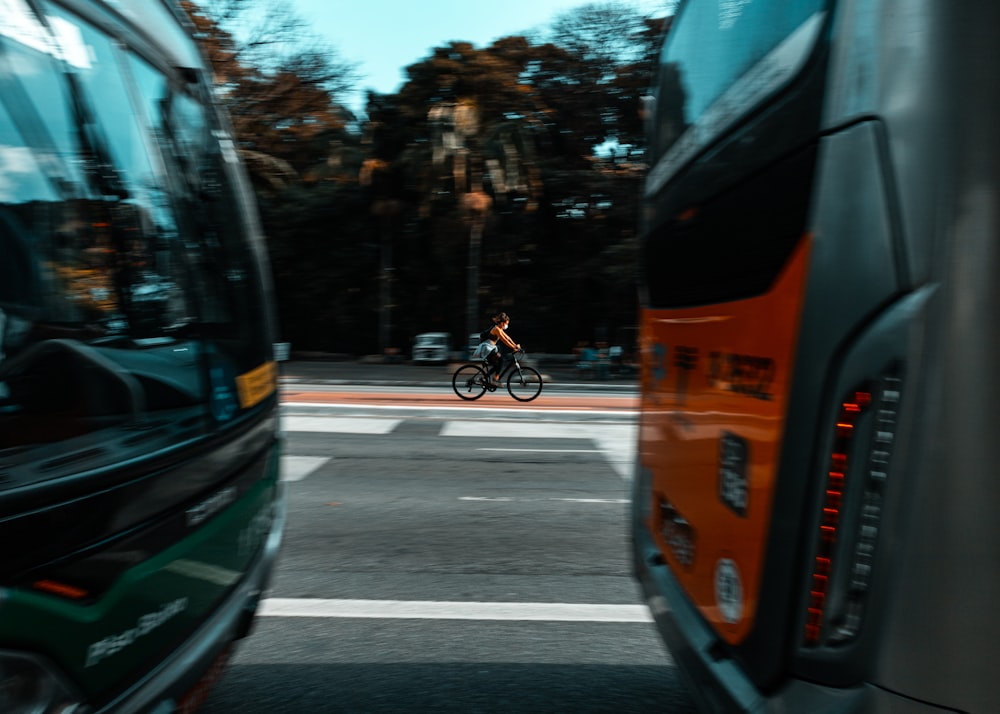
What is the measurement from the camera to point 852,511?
5.16 feet

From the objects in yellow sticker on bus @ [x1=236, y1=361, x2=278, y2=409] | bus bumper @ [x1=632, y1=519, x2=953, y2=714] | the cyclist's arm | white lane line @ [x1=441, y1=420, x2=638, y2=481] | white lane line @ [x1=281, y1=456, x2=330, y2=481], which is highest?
yellow sticker on bus @ [x1=236, y1=361, x2=278, y2=409]

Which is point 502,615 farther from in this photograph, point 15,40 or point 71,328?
point 15,40

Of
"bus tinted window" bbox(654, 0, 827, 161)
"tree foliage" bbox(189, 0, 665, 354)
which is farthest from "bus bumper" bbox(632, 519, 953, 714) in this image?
"tree foliage" bbox(189, 0, 665, 354)

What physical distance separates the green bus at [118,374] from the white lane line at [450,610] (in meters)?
1.28

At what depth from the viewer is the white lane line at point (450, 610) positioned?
4.23 meters

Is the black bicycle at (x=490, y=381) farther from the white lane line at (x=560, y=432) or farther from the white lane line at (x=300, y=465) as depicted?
the white lane line at (x=300, y=465)

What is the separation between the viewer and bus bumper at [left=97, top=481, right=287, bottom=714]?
6.66ft

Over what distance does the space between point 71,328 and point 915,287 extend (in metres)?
1.68

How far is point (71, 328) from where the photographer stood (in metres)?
1.95

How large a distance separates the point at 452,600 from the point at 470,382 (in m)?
11.5

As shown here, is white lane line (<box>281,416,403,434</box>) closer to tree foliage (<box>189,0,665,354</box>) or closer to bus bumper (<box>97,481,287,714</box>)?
bus bumper (<box>97,481,287,714</box>)

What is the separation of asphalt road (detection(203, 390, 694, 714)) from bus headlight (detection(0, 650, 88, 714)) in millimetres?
1551

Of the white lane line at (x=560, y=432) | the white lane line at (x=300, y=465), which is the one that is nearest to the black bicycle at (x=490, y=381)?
the white lane line at (x=560, y=432)

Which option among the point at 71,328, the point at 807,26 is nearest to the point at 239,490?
the point at 71,328
